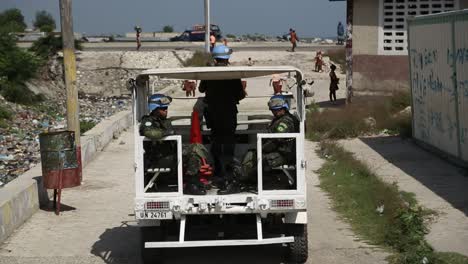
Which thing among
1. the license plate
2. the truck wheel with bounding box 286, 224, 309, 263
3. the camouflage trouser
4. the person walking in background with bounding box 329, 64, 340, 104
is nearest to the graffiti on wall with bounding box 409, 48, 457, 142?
the truck wheel with bounding box 286, 224, 309, 263

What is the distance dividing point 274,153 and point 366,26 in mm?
15269

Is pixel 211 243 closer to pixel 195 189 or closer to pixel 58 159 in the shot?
pixel 195 189

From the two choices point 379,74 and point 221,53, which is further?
point 379,74

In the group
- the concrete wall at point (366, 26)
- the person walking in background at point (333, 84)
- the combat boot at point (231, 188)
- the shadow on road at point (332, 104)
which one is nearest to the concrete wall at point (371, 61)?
the concrete wall at point (366, 26)

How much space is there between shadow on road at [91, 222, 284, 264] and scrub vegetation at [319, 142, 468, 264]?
126 cm

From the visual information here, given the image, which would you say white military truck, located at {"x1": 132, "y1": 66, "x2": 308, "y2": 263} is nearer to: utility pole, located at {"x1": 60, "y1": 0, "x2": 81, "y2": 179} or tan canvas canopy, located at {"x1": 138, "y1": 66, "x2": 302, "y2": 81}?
tan canvas canopy, located at {"x1": 138, "y1": 66, "x2": 302, "y2": 81}

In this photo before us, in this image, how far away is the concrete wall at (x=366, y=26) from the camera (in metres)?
22.5

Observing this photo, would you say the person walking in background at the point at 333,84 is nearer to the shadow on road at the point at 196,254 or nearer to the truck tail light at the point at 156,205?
the shadow on road at the point at 196,254

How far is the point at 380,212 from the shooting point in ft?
34.2

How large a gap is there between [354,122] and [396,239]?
10.3 meters

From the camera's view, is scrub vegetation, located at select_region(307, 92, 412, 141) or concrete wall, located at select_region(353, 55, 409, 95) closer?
scrub vegetation, located at select_region(307, 92, 412, 141)

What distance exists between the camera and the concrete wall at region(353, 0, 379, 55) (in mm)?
22469

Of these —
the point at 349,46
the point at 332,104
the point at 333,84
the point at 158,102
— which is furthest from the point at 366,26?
the point at 158,102

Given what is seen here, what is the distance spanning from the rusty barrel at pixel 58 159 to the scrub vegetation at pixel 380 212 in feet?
12.5
